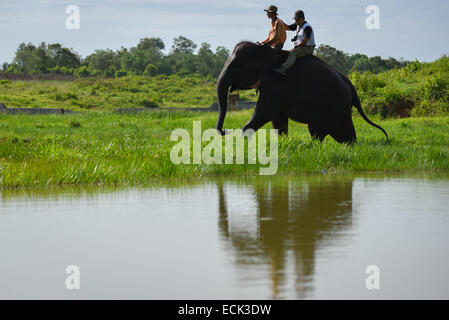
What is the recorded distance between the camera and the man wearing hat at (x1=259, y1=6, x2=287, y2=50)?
41.4ft

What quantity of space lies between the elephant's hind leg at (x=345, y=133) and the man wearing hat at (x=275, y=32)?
196cm

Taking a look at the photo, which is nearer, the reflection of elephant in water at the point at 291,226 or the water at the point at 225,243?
the water at the point at 225,243

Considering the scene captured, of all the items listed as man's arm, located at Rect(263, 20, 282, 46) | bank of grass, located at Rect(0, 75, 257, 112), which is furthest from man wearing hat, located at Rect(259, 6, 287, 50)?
bank of grass, located at Rect(0, 75, 257, 112)

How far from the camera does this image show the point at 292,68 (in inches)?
505

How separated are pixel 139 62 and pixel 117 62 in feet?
31.6

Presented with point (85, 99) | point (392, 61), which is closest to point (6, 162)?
point (85, 99)

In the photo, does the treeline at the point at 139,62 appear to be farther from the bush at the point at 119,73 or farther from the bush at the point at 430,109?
the bush at the point at 430,109

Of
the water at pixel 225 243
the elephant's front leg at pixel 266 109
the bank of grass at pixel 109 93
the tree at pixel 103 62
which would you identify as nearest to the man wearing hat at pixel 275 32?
the elephant's front leg at pixel 266 109

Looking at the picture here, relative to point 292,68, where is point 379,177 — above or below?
below

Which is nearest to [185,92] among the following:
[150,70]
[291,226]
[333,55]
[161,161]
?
[150,70]

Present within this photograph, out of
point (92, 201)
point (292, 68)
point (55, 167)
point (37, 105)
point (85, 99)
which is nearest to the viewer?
point (92, 201)

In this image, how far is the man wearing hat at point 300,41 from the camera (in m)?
12.6
